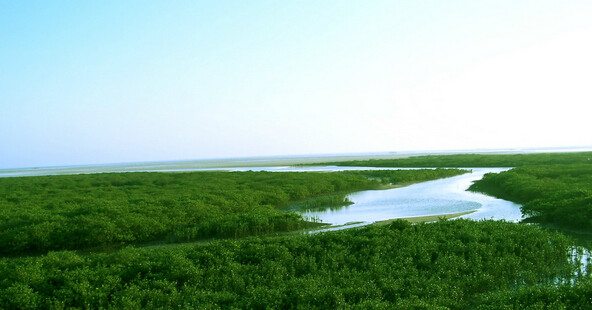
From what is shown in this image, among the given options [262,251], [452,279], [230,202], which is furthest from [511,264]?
[230,202]

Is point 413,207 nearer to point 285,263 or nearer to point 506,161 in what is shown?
point 285,263

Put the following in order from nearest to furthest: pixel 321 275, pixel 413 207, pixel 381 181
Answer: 1. pixel 321 275
2. pixel 413 207
3. pixel 381 181

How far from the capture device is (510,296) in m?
9.02

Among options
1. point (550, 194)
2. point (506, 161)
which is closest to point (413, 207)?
point (550, 194)

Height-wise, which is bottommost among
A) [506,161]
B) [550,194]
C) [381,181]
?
[381,181]

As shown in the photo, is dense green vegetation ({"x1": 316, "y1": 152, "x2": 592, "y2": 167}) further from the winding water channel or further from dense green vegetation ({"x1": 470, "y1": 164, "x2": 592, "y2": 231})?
the winding water channel

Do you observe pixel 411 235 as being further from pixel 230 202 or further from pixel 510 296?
pixel 230 202

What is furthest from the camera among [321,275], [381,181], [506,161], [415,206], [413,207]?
[506,161]

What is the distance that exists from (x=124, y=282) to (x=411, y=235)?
1008 centimetres

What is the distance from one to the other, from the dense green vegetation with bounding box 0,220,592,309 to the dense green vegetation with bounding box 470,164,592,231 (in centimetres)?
489

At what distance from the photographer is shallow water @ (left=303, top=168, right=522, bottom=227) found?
2309 centimetres

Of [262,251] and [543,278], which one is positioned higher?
[262,251]

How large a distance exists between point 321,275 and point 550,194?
19.6 metres

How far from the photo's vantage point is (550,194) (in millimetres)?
23938
